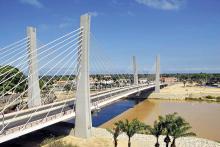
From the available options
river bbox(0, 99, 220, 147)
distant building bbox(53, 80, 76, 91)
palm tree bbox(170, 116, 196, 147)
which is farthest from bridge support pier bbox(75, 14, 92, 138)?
palm tree bbox(170, 116, 196, 147)

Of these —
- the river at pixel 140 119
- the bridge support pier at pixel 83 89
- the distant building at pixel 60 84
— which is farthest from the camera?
the distant building at pixel 60 84

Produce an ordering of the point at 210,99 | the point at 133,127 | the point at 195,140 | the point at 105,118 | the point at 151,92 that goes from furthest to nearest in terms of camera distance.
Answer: the point at 151,92, the point at 210,99, the point at 105,118, the point at 195,140, the point at 133,127

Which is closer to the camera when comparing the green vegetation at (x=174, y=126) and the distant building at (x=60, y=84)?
the green vegetation at (x=174, y=126)

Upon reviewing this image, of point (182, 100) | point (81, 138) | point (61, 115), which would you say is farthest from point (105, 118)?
point (182, 100)

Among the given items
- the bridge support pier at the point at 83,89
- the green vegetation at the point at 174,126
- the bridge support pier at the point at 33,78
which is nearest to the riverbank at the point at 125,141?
the bridge support pier at the point at 83,89

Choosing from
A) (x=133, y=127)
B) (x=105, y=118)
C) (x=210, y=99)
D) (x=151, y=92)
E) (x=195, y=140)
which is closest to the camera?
(x=133, y=127)

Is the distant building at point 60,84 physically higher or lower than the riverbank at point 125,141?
higher

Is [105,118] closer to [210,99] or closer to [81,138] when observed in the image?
[81,138]

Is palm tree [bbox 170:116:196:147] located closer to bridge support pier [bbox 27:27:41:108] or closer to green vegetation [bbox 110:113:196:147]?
green vegetation [bbox 110:113:196:147]

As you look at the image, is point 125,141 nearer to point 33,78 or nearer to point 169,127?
point 169,127

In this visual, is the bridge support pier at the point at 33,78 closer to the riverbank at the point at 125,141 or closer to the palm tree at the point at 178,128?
the riverbank at the point at 125,141

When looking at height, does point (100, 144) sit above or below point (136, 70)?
below
